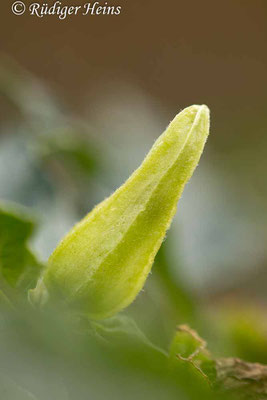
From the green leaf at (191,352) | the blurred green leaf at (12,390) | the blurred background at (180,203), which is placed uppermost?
the blurred background at (180,203)

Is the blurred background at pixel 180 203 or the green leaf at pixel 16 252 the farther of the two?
the blurred background at pixel 180 203

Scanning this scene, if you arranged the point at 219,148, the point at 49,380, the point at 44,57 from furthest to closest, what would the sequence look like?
the point at 44,57 < the point at 219,148 < the point at 49,380

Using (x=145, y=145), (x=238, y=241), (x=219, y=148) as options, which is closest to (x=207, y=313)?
(x=238, y=241)

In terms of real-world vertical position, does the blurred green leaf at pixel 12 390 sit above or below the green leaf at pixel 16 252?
below

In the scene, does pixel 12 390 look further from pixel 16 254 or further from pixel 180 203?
pixel 180 203

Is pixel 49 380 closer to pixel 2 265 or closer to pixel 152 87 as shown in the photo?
pixel 2 265

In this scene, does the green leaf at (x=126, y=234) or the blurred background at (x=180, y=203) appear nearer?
the green leaf at (x=126, y=234)
